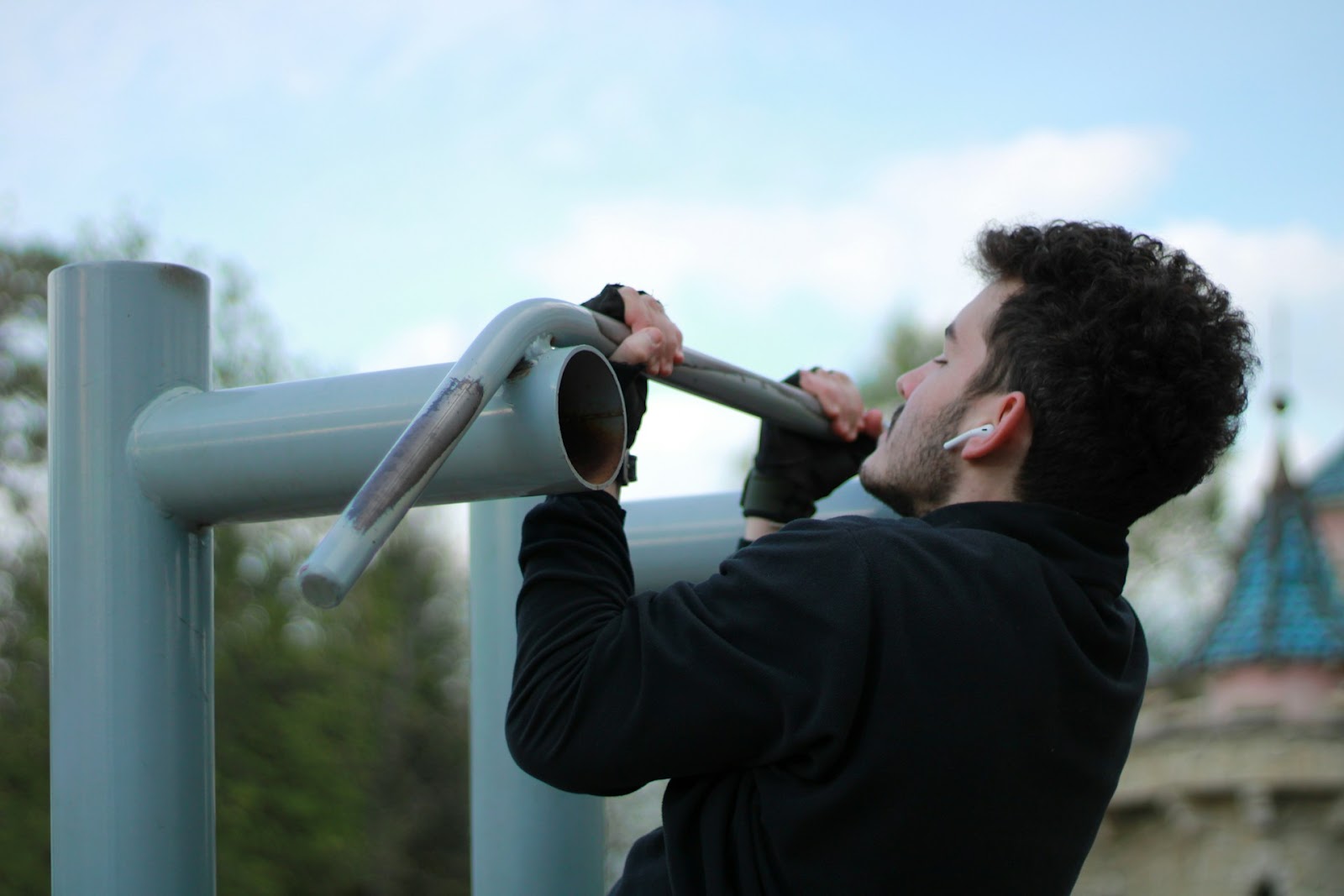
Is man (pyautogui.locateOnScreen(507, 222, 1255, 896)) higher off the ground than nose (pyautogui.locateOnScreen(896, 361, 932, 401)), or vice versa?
nose (pyautogui.locateOnScreen(896, 361, 932, 401))

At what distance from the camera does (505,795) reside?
5.93 feet

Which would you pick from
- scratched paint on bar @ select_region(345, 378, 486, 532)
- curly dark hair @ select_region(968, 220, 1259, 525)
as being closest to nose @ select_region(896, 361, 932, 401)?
curly dark hair @ select_region(968, 220, 1259, 525)

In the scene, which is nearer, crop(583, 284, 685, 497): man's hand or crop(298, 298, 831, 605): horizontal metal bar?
crop(298, 298, 831, 605): horizontal metal bar

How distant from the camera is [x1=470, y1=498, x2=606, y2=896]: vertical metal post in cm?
179

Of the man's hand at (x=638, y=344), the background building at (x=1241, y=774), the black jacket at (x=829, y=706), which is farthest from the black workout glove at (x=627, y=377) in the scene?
the background building at (x=1241, y=774)

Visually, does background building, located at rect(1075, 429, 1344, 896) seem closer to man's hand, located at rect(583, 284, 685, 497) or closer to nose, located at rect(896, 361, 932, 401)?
nose, located at rect(896, 361, 932, 401)

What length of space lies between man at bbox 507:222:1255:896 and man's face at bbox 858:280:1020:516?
0.09 ft

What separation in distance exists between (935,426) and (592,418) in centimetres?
46

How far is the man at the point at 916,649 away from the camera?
132cm

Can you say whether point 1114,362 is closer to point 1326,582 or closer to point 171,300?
point 171,300

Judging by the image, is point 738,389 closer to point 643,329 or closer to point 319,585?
point 643,329

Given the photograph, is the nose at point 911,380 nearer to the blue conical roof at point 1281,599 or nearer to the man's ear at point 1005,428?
the man's ear at point 1005,428

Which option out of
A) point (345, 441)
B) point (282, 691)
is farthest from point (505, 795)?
point (282, 691)

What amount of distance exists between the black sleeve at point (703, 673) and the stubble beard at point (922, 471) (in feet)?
0.93
